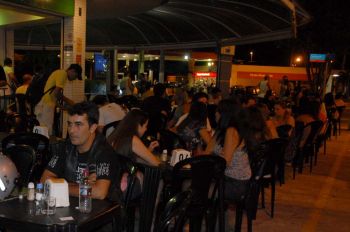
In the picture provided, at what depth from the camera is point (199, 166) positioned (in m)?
4.36

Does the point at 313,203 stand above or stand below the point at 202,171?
below

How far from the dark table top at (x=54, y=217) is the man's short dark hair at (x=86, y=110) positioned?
0.77 m

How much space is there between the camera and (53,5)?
32.3 feet

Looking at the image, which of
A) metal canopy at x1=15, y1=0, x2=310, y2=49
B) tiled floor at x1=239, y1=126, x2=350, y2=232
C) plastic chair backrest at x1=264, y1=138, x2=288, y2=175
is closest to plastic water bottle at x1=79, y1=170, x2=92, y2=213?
tiled floor at x1=239, y1=126, x2=350, y2=232

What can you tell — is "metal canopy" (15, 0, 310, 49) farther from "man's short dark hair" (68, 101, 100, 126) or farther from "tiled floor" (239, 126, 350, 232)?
"man's short dark hair" (68, 101, 100, 126)

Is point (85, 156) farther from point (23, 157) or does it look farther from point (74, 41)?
point (74, 41)

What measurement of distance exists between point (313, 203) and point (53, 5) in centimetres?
657

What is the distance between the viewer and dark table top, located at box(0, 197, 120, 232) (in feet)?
8.95

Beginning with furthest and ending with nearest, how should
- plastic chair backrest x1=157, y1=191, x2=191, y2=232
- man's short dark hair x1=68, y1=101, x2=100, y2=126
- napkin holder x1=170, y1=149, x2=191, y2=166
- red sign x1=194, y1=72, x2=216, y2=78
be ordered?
red sign x1=194, y1=72, x2=216, y2=78 < napkin holder x1=170, y1=149, x2=191, y2=166 < man's short dark hair x1=68, y1=101, x2=100, y2=126 < plastic chair backrest x1=157, y1=191, x2=191, y2=232

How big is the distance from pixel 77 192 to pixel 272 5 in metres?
10.2

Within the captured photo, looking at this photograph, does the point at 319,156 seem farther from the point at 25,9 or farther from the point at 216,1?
the point at 25,9

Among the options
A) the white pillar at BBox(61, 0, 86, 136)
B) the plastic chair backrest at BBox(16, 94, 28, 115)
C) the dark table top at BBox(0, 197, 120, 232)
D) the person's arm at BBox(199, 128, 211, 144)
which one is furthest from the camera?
the white pillar at BBox(61, 0, 86, 136)

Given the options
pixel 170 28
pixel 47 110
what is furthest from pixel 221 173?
pixel 170 28

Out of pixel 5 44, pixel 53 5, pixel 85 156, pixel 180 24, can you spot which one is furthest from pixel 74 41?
pixel 180 24
